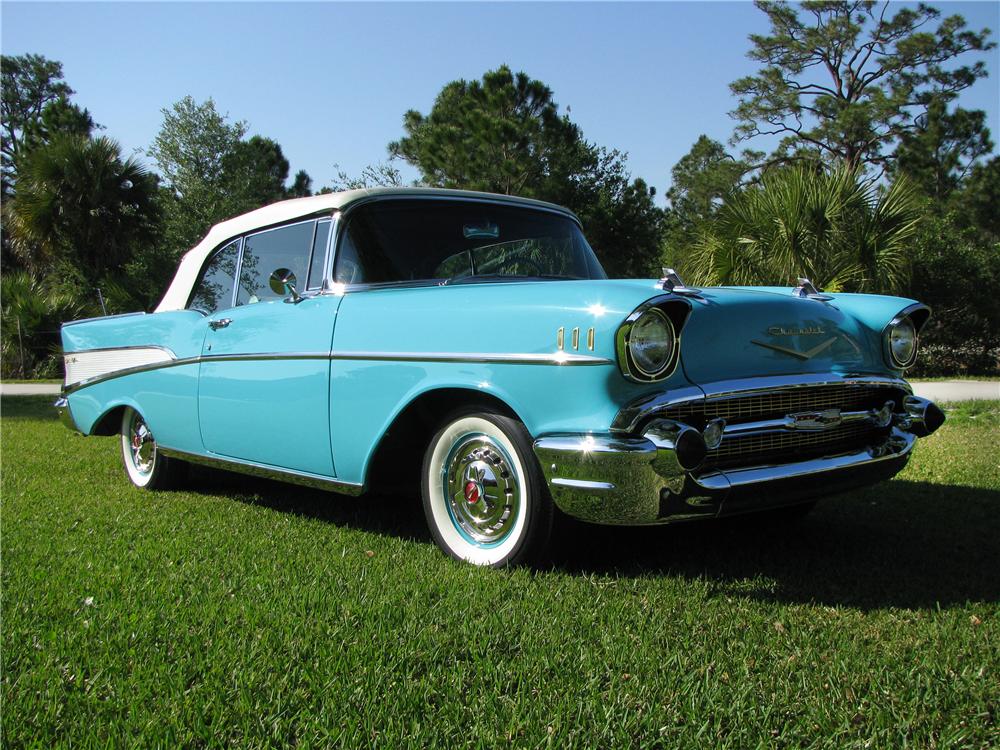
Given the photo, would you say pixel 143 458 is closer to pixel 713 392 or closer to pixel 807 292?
pixel 713 392

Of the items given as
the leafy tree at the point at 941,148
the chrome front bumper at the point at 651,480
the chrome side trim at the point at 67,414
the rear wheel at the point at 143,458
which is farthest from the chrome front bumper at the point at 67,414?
the leafy tree at the point at 941,148

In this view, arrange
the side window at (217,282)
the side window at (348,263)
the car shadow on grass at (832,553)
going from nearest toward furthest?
the car shadow on grass at (832,553), the side window at (348,263), the side window at (217,282)

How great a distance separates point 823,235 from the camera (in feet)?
36.8

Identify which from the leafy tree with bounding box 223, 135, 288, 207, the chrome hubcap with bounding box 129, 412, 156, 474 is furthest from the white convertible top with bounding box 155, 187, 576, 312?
the leafy tree with bounding box 223, 135, 288, 207

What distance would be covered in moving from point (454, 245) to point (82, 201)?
1681 centimetres

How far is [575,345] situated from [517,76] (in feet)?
92.6

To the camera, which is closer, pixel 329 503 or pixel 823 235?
pixel 329 503

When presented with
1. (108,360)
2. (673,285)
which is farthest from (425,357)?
(108,360)

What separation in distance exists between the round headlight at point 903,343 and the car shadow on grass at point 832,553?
0.80 m

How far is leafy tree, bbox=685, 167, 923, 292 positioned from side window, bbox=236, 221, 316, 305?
7.95 m

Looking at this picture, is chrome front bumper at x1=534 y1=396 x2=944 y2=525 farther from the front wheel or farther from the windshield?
the windshield

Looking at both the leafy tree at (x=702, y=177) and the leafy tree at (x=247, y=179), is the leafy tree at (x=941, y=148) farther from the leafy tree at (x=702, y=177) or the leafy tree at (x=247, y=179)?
the leafy tree at (x=247, y=179)

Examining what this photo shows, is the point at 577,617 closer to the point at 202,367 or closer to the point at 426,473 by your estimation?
the point at 426,473

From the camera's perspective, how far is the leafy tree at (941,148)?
95.9 feet
